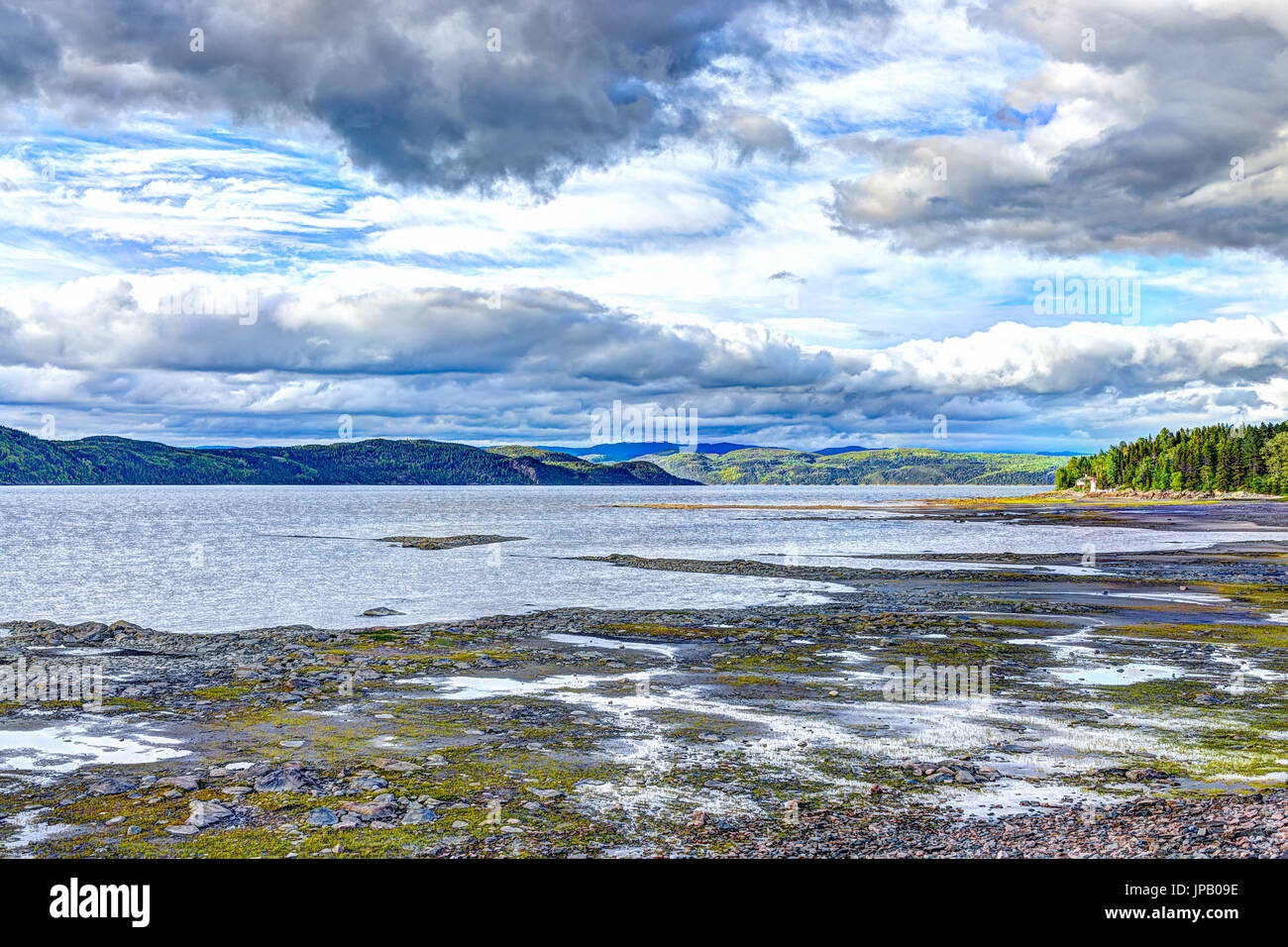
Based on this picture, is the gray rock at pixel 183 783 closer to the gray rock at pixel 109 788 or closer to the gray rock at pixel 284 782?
the gray rock at pixel 109 788

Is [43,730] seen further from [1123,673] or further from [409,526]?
[409,526]

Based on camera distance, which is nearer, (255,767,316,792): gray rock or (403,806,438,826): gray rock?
(403,806,438,826): gray rock

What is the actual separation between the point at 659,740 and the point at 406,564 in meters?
58.4

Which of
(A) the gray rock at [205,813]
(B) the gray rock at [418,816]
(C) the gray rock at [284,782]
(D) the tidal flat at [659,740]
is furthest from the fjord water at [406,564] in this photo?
(B) the gray rock at [418,816]

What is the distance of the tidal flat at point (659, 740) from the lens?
12906 mm

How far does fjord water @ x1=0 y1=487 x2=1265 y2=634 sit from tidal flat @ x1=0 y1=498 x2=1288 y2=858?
33.9 ft

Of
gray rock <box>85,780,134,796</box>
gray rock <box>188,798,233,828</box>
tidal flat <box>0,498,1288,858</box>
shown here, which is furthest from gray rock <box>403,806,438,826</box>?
gray rock <box>85,780,134,796</box>

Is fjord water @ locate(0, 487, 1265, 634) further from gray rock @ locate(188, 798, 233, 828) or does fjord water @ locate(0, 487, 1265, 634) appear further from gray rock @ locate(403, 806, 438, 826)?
gray rock @ locate(403, 806, 438, 826)

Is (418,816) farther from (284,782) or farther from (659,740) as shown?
(659,740)

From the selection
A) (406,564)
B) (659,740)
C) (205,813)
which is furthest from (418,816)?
(406,564)

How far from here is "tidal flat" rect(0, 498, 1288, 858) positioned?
1291 centimetres

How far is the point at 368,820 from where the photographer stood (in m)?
13.6
